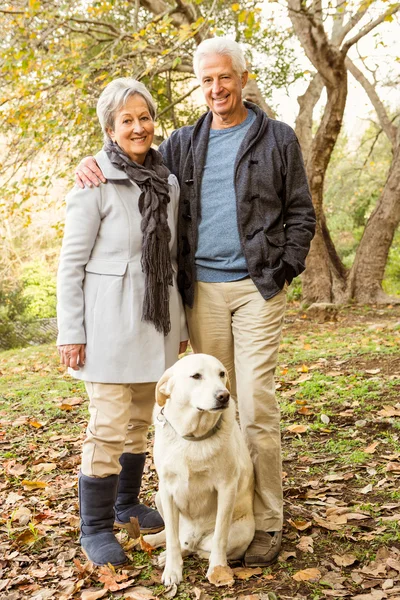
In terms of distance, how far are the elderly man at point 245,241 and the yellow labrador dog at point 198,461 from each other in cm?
23

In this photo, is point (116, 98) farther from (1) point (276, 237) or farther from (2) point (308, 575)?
(2) point (308, 575)

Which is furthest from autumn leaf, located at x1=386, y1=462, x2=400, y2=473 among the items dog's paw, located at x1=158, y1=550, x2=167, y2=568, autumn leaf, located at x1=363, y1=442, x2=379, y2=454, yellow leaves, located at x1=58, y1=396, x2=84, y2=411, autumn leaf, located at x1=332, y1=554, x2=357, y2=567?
yellow leaves, located at x1=58, y1=396, x2=84, y2=411

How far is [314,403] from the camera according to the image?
5.63 meters

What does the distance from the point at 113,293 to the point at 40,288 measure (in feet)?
64.7

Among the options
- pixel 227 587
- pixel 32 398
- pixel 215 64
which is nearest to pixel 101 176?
pixel 215 64

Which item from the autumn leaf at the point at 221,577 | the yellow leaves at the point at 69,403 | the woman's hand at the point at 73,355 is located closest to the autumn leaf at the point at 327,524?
the autumn leaf at the point at 221,577

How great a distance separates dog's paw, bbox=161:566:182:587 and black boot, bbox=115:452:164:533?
0.55 metres

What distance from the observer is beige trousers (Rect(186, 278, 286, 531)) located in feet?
10.7

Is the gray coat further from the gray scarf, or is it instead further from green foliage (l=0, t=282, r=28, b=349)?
green foliage (l=0, t=282, r=28, b=349)

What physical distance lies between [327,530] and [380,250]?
895cm

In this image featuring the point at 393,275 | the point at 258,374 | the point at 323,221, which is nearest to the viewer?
the point at 258,374

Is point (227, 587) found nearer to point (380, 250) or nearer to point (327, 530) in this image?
point (327, 530)

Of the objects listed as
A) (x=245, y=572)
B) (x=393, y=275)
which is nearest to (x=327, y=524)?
(x=245, y=572)

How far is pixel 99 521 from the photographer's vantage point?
322 centimetres
